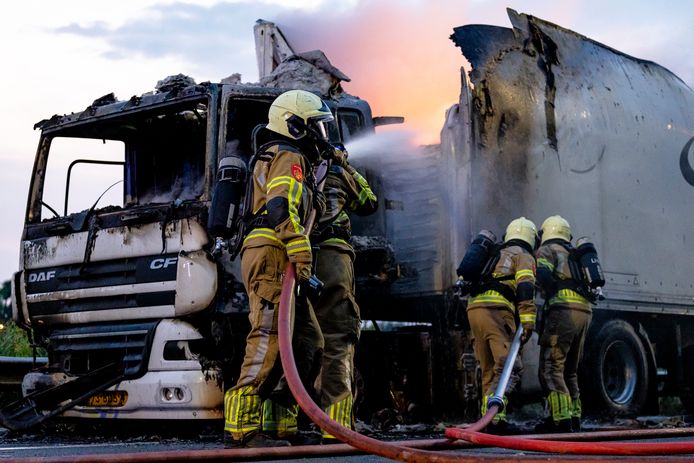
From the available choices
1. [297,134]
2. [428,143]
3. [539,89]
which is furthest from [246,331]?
[539,89]

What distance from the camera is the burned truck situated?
29.1 ft

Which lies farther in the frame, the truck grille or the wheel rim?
the wheel rim

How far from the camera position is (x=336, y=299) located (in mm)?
6750

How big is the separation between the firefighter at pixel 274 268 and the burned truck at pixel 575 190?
2.24 meters

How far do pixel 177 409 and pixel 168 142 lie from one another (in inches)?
83.4

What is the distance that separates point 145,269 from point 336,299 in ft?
5.70

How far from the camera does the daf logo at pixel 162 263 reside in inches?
303

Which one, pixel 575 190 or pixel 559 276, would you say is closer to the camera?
pixel 559 276

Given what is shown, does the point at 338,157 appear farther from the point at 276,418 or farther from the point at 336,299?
the point at 276,418

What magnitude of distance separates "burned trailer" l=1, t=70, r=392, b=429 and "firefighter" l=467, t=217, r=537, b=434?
147 cm

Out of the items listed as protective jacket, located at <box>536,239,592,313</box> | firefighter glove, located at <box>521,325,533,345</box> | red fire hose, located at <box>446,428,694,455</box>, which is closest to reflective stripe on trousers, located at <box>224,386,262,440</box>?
red fire hose, located at <box>446,428,694,455</box>

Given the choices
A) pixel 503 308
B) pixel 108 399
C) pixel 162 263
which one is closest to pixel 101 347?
pixel 108 399

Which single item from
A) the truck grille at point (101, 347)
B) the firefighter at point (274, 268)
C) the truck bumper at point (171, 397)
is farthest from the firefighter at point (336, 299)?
the truck grille at point (101, 347)

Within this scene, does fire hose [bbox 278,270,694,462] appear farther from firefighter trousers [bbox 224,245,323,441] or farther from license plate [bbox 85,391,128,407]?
Result: license plate [bbox 85,391,128,407]
